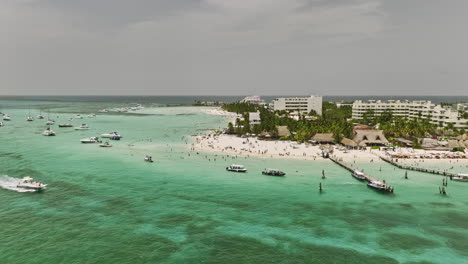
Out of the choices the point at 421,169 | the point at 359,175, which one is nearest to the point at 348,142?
the point at 421,169

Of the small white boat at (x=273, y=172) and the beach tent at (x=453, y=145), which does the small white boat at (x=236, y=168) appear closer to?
the small white boat at (x=273, y=172)

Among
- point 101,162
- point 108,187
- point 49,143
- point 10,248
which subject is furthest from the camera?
point 49,143


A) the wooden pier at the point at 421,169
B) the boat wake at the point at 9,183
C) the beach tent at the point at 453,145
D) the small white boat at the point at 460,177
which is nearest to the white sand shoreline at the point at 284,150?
the wooden pier at the point at 421,169

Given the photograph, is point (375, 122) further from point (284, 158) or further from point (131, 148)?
point (131, 148)

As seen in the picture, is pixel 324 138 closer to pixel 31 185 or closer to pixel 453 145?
pixel 453 145

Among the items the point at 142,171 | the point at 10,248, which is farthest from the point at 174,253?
the point at 142,171

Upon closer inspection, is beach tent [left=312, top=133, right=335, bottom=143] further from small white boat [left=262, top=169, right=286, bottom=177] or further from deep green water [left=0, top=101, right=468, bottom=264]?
small white boat [left=262, top=169, right=286, bottom=177]

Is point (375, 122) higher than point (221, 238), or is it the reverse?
point (375, 122)
